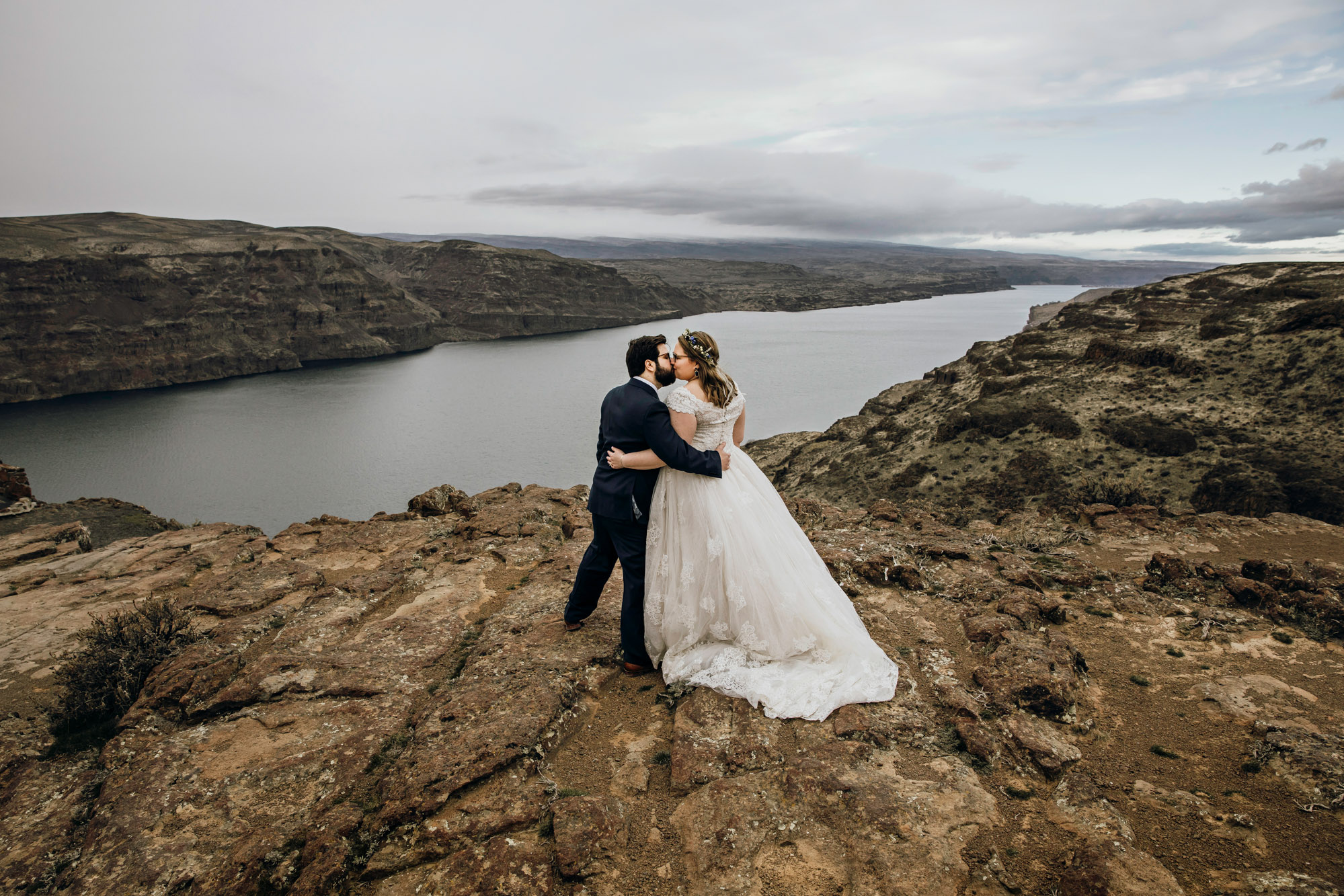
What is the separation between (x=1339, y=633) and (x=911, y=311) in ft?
382

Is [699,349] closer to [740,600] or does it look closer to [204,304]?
[740,600]

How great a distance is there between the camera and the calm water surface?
28062 millimetres

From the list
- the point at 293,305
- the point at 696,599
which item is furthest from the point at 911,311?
the point at 696,599

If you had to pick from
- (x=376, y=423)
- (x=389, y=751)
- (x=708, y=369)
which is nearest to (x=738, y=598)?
(x=708, y=369)

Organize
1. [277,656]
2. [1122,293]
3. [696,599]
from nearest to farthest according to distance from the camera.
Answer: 1. [696,599]
2. [277,656]
3. [1122,293]

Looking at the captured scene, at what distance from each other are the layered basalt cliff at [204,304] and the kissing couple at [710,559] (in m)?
69.4

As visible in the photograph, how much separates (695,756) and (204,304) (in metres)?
78.0

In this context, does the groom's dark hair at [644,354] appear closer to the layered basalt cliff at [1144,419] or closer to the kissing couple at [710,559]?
the kissing couple at [710,559]

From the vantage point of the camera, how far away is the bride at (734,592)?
4000 mm

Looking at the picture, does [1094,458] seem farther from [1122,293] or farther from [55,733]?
[55,733]

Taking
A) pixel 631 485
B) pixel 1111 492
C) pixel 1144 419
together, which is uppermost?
pixel 631 485

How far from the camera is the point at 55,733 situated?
4141 mm

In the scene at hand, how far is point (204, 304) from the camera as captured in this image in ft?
205

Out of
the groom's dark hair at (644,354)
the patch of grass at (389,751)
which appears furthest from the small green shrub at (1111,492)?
the patch of grass at (389,751)
